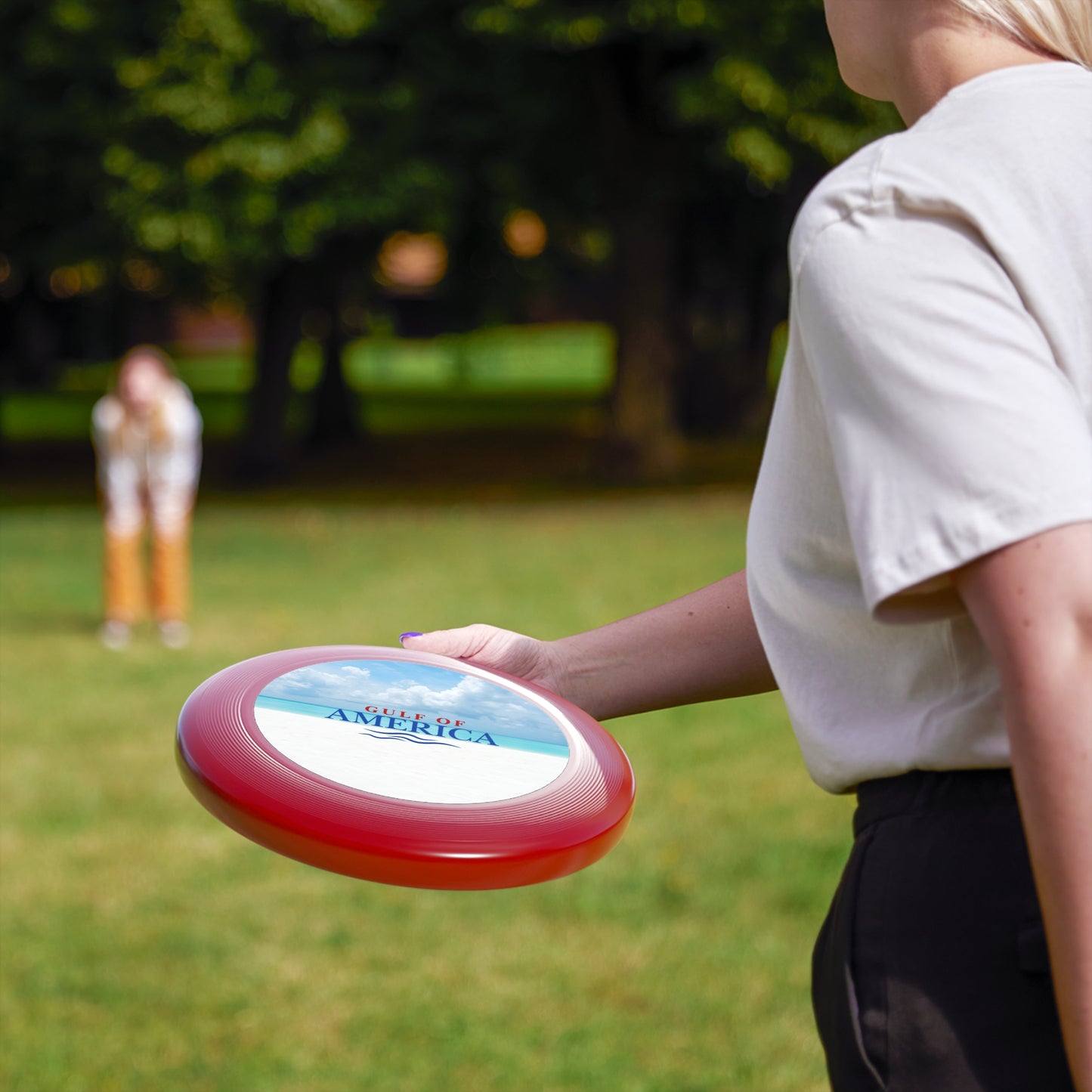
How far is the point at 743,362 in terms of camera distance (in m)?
29.9

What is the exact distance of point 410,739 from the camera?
1649 millimetres

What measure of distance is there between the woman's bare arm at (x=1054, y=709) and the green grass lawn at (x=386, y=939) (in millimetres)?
3052

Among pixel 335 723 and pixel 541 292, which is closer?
pixel 335 723

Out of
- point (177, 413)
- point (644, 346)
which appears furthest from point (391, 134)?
point (177, 413)

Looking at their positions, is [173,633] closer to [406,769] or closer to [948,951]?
[406,769]

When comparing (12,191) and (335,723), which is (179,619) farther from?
(12,191)

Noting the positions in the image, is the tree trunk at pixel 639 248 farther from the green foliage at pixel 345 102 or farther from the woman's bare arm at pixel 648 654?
the woman's bare arm at pixel 648 654

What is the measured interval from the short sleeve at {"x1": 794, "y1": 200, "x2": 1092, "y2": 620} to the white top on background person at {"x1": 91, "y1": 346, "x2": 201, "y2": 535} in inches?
353

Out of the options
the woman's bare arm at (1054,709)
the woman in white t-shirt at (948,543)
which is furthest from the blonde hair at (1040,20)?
the woman's bare arm at (1054,709)

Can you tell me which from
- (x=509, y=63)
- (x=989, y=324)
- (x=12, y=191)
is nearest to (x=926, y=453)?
(x=989, y=324)

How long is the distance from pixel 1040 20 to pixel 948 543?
49 cm

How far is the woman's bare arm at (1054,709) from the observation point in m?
1.06

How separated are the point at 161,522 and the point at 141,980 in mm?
5649

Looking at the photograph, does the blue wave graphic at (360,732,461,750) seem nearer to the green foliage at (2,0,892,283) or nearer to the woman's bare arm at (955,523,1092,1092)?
the woman's bare arm at (955,523,1092,1092)
